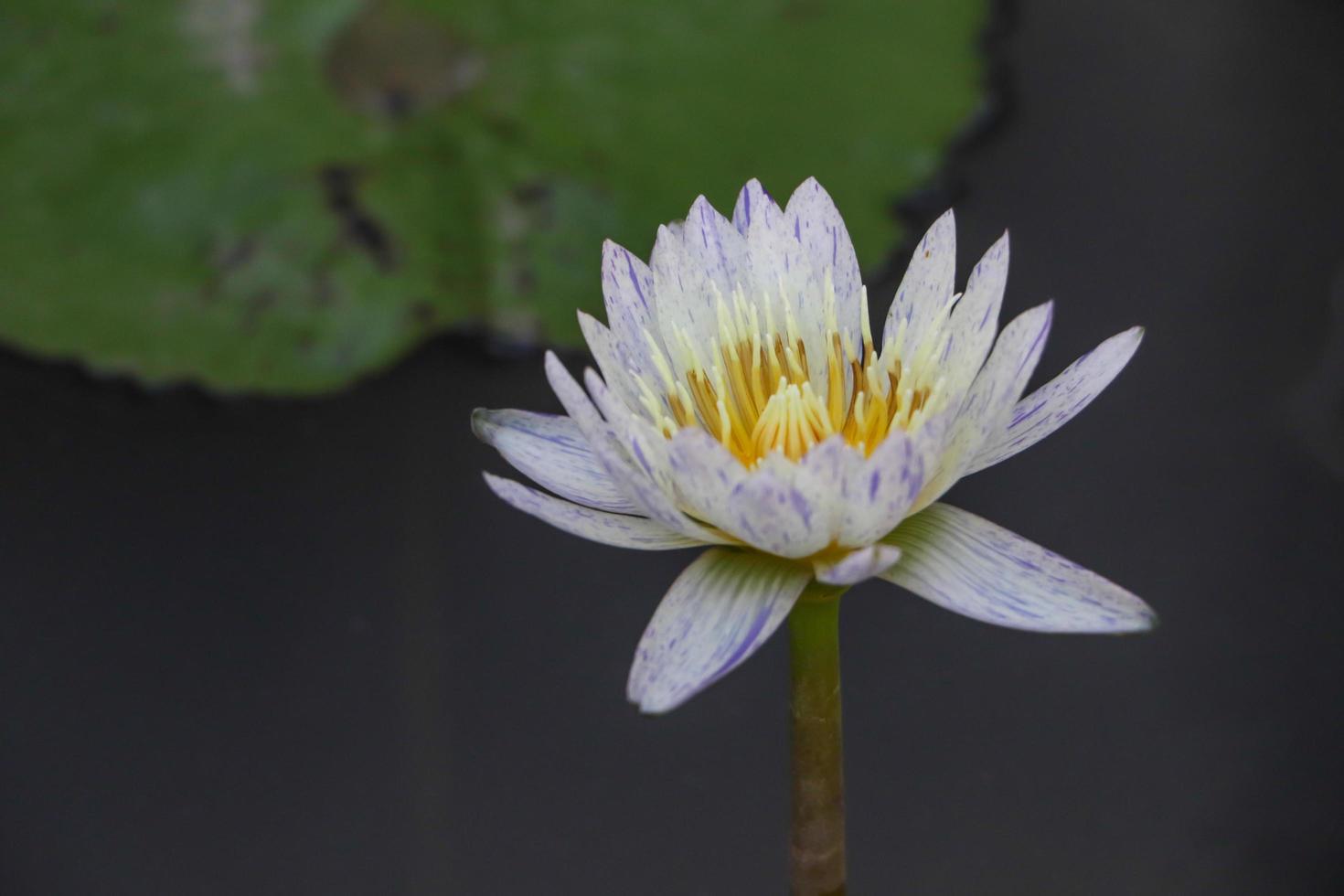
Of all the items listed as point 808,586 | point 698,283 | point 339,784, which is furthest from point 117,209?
point 808,586

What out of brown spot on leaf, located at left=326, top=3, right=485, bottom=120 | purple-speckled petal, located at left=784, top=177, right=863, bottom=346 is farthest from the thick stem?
brown spot on leaf, located at left=326, top=3, right=485, bottom=120

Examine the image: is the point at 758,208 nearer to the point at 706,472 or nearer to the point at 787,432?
the point at 787,432

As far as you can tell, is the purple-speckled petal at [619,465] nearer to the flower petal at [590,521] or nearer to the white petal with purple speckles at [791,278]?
the flower petal at [590,521]

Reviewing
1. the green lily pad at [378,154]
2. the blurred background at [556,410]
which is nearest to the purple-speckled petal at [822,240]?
the blurred background at [556,410]

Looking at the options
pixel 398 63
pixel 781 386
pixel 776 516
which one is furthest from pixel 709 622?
pixel 398 63

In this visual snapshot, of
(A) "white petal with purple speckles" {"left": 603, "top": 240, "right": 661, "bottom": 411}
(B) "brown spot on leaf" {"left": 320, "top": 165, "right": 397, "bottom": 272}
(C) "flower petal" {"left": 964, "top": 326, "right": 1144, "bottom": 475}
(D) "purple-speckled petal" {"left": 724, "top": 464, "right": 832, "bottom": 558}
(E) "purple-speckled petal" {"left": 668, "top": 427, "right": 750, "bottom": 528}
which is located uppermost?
(B) "brown spot on leaf" {"left": 320, "top": 165, "right": 397, "bottom": 272}

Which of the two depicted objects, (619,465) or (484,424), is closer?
(619,465)

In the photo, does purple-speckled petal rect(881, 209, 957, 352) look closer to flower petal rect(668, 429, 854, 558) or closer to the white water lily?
the white water lily
